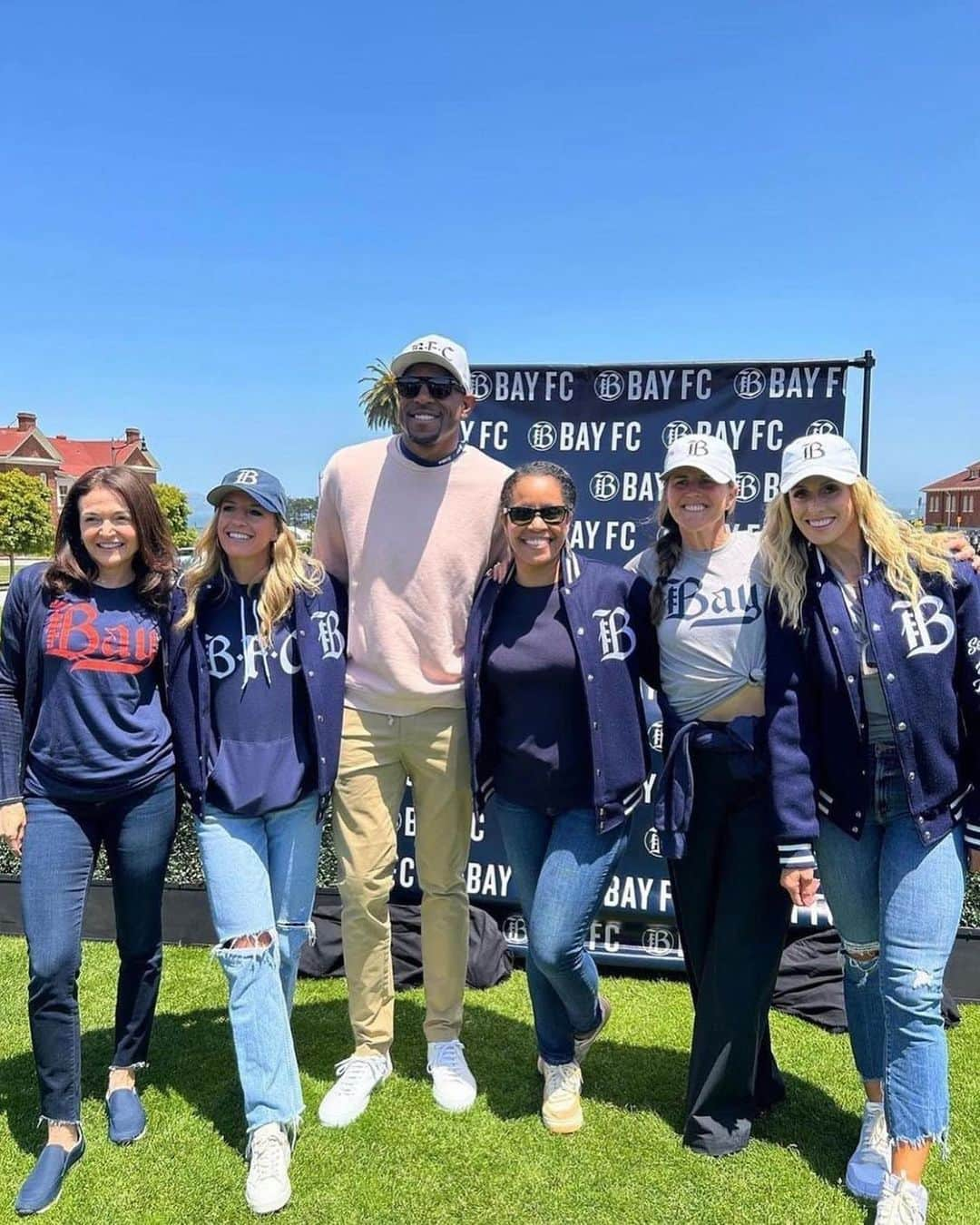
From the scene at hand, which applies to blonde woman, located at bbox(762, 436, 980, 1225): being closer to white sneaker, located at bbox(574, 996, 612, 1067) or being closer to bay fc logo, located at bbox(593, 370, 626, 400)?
white sneaker, located at bbox(574, 996, 612, 1067)

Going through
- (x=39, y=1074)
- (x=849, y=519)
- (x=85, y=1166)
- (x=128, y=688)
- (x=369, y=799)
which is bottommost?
(x=85, y=1166)

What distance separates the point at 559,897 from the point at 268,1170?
117cm

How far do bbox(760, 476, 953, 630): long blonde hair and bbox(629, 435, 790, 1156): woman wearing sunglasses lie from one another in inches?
3.9

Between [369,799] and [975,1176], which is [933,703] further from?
[369,799]

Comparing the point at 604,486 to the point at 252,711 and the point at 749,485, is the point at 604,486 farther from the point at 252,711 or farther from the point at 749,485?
the point at 252,711

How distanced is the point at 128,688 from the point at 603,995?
2.53 meters

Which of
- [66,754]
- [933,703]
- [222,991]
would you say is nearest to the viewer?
[933,703]

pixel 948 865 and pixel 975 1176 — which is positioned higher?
pixel 948 865

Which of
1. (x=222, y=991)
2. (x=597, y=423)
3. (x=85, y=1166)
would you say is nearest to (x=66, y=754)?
(x=85, y=1166)

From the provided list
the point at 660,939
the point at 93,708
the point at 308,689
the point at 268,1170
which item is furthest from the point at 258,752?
the point at 660,939

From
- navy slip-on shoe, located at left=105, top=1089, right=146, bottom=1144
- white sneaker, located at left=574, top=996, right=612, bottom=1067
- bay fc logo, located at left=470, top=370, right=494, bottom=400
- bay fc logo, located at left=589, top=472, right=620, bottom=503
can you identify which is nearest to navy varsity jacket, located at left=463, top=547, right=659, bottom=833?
white sneaker, located at left=574, top=996, right=612, bottom=1067

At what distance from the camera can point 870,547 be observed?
244 centimetres

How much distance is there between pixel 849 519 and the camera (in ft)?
8.02

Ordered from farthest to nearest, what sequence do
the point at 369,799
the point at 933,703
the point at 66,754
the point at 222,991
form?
the point at 222,991 < the point at 369,799 < the point at 66,754 < the point at 933,703
